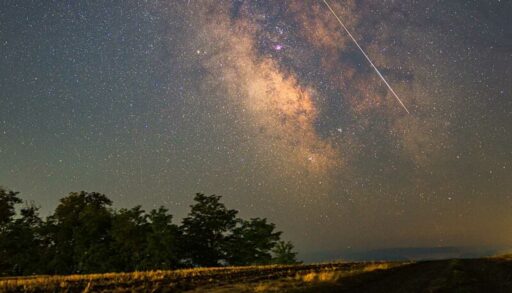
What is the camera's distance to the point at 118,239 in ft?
213

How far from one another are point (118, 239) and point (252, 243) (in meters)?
19.9

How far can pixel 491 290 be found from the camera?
18.0 metres

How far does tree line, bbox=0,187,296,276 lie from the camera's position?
64.4 metres

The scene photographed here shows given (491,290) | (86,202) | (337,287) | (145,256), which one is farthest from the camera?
(86,202)

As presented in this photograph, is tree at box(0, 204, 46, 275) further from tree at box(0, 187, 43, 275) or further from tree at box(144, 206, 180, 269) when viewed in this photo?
tree at box(144, 206, 180, 269)

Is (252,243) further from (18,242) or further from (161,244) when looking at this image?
(18,242)

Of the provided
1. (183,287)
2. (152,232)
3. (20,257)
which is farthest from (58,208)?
(183,287)

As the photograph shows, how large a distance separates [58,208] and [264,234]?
104 ft

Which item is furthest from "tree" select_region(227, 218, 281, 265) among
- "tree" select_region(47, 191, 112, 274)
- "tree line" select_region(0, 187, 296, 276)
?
"tree" select_region(47, 191, 112, 274)

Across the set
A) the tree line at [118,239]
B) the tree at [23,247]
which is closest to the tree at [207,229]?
the tree line at [118,239]

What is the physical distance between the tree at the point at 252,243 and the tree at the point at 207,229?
1.34 m

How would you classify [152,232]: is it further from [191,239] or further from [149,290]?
[149,290]

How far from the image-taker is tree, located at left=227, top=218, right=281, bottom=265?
234ft

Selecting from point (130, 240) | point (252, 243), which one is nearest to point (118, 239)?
point (130, 240)
